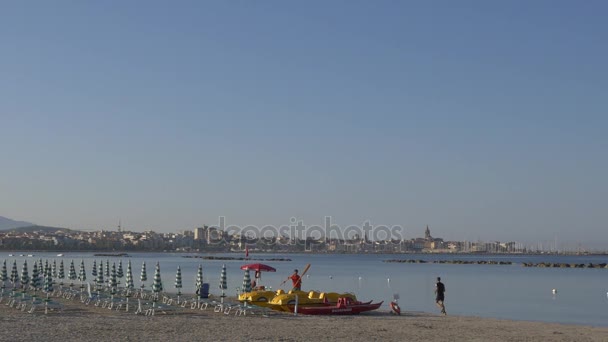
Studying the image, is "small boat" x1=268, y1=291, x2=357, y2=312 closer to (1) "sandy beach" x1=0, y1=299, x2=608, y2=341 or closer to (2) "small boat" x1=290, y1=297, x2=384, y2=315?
(2) "small boat" x1=290, y1=297, x2=384, y2=315

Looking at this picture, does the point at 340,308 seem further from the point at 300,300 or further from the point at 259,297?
the point at 259,297

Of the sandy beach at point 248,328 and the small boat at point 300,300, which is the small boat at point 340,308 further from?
the sandy beach at point 248,328

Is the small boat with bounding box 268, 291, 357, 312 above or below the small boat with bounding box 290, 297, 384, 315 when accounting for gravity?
above

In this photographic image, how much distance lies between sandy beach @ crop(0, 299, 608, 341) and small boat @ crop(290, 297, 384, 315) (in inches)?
29.2

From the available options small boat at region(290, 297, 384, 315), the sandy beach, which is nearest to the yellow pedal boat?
small boat at region(290, 297, 384, 315)

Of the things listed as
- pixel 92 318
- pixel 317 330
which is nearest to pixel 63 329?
pixel 92 318

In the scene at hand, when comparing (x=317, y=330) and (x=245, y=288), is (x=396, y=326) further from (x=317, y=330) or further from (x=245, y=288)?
(x=245, y=288)

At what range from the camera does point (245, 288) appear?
87.5 ft

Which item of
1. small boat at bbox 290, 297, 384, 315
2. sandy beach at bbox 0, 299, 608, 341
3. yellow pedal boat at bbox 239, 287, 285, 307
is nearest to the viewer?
sandy beach at bbox 0, 299, 608, 341

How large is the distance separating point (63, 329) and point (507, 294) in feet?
113

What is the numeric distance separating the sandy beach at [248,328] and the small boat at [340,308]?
742mm

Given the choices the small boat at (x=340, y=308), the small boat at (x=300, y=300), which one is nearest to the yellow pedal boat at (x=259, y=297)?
the small boat at (x=300, y=300)

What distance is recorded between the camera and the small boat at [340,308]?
83.5ft

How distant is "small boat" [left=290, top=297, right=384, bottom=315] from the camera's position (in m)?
25.5
